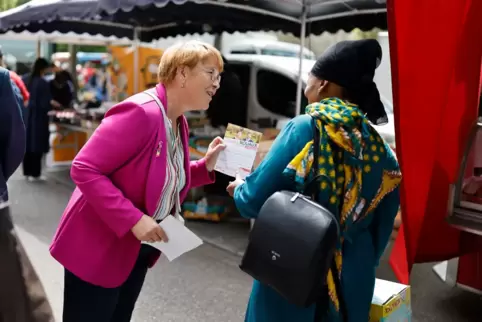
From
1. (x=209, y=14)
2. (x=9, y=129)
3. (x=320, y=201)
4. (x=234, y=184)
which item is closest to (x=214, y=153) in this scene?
(x=234, y=184)

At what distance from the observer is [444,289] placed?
4895 mm

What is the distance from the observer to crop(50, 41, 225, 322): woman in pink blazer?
207 centimetres

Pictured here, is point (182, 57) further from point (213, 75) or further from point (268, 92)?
point (268, 92)

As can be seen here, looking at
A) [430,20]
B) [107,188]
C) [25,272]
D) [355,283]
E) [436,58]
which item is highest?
[430,20]

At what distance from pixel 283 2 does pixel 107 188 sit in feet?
13.9

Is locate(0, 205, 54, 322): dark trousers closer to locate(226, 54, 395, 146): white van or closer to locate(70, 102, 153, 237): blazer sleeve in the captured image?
locate(70, 102, 153, 237): blazer sleeve

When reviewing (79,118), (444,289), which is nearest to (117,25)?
(79,118)

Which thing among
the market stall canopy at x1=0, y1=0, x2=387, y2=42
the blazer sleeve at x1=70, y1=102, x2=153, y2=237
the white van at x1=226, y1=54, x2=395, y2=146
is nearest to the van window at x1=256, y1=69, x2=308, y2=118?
the white van at x1=226, y1=54, x2=395, y2=146

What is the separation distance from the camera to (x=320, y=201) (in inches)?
81.7

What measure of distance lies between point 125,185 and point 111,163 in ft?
0.41

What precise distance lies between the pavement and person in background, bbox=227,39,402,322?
6.59 ft

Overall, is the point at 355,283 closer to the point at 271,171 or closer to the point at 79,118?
the point at 271,171

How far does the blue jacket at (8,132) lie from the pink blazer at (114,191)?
648 mm

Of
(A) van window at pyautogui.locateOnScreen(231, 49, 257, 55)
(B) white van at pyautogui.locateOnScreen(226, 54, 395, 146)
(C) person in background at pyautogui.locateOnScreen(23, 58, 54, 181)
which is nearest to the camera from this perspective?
(B) white van at pyautogui.locateOnScreen(226, 54, 395, 146)
